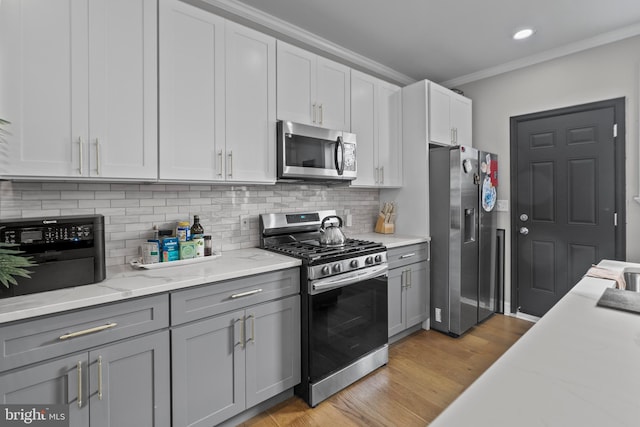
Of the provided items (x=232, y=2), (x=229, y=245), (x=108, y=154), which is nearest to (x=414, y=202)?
(x=229, y=245)

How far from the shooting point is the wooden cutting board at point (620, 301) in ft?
3.72

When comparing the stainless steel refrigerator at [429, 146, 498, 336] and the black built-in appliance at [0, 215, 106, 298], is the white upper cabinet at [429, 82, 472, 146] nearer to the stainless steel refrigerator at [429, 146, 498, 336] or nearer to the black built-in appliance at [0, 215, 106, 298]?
the stainless steel refrigerator at [429, 146, 498, 336]

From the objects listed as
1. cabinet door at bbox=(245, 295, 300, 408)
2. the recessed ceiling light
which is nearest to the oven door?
cabinet door at bbox=(245, 295, 300, 408)

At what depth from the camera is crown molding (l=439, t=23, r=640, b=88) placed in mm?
2777

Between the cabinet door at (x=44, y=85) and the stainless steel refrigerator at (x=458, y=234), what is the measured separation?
2727 mm

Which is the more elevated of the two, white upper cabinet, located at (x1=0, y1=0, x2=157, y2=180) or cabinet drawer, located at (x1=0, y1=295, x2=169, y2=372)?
white upper cabinet, located at (x1=0, y1=0, x2=157, y2=180)

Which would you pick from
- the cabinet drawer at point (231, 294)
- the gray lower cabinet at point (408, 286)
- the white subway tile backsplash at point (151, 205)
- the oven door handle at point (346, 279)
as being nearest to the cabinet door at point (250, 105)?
the white subway tile backsplash at point (151, 205)

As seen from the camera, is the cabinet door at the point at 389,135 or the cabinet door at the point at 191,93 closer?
the cabinet door at the point at 191,93

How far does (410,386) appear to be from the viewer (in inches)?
89.9

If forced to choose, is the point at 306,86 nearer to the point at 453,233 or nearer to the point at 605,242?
the point at 453,233

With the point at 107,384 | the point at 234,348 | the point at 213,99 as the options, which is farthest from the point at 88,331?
the point at 213,99

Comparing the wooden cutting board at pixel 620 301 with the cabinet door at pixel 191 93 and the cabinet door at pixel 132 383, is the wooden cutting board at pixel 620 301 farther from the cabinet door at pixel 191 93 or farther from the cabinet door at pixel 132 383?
the cabinet door at pixel 191 93

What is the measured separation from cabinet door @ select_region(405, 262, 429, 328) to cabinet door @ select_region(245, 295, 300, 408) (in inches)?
51.1

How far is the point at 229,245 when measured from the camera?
2414 mm
